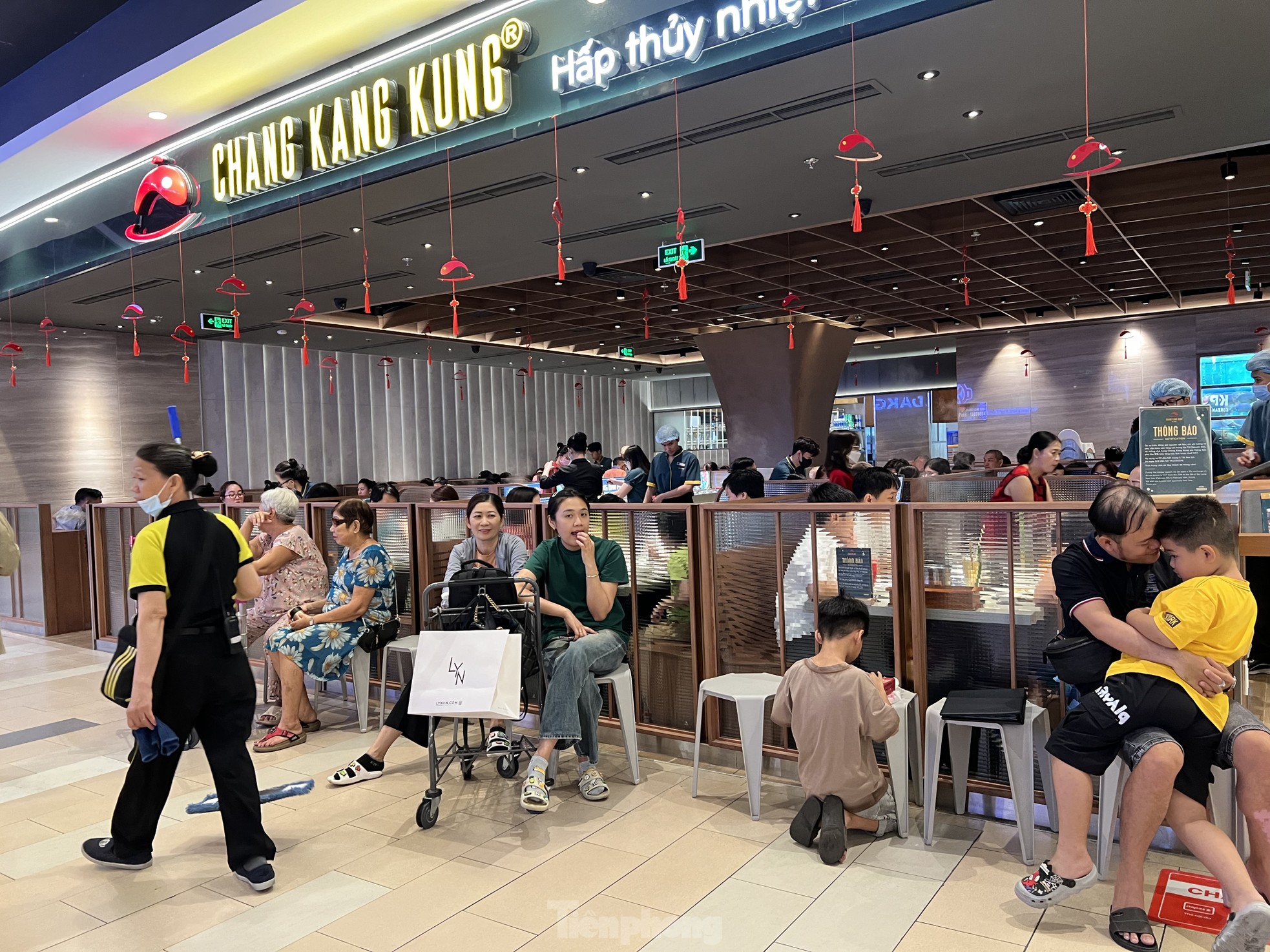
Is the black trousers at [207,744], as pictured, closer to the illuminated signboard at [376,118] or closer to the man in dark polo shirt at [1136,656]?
the man in dark polo shirt at [1136,656]

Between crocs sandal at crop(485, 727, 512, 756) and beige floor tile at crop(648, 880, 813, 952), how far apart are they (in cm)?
136

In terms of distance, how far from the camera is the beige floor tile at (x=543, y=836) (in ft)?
10.9

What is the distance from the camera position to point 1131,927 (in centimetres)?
255

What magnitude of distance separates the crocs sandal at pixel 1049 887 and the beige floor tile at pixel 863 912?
323 mm

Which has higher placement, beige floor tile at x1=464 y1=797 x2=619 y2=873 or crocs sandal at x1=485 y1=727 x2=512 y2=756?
crocs sandal at x1=485 y1=727 x2=512 y2=756

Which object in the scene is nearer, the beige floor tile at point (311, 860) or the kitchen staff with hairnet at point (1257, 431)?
the beige floor tile at point (311, 860)

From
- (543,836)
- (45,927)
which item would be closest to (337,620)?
(543,836)

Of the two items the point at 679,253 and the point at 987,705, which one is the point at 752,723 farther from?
the point at 679,253

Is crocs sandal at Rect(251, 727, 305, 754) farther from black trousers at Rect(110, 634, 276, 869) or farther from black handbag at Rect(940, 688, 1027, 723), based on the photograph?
black handbag at Rect(940, 688, 1027, 723)

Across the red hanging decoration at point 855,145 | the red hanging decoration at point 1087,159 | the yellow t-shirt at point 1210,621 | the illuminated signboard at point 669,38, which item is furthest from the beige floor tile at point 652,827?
the illuminated signboard at point 669,38

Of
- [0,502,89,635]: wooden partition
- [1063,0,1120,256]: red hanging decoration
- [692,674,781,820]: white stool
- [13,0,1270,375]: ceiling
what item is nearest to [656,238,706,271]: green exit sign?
[13,0,1270,375]: ceiling

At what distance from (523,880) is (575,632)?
1.17m

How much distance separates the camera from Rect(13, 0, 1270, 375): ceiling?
16.3ft

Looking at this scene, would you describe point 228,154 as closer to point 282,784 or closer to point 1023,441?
point 282,784
